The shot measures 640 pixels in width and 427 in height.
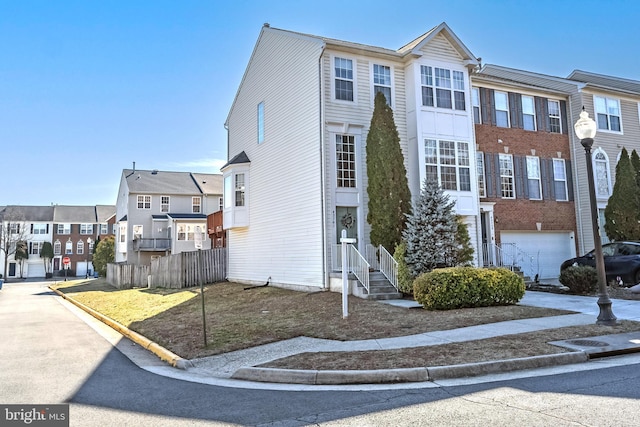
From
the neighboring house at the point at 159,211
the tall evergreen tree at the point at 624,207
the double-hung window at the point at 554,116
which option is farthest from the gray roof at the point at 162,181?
the tall evergreen tree at the point at 624,207

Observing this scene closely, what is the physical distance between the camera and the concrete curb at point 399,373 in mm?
6707

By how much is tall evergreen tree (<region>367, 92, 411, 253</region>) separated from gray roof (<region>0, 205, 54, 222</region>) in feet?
234

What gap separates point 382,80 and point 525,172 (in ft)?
28.7

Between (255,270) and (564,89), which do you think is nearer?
(255,270)

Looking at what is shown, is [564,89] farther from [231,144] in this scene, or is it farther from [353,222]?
[231,144]

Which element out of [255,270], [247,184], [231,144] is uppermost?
[231,144]

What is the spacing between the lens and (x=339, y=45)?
16.9m

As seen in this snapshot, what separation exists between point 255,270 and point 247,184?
4.02 m

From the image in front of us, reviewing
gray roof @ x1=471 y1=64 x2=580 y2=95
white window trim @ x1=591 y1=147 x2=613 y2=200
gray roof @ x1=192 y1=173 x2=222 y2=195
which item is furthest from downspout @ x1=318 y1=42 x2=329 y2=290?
gray roof @ x1=192 y1=173 x2=222 y2=195

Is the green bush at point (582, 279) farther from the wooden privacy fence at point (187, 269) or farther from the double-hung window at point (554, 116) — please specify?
the wooden privacy fence at point (187, 269)

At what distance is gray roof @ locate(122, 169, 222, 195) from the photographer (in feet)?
157

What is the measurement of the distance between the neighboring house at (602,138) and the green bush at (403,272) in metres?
12.9

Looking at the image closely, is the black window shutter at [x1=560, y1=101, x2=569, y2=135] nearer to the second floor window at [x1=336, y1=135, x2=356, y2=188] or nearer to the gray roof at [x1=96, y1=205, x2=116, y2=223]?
the second floor window at [x1=336, y1=135, x2=356, y2=188]

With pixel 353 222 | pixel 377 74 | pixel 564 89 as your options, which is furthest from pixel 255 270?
pixel 564 89
